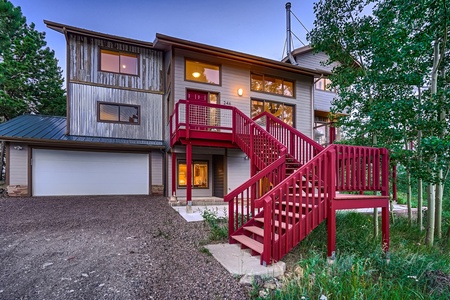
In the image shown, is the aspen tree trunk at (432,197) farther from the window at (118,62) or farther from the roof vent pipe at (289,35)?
the window at (118,62)

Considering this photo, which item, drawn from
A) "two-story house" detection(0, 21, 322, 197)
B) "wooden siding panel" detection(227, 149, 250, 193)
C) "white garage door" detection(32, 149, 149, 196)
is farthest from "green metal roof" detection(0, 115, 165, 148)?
"wooden siding panel" detection(227, 149, 250, 193)

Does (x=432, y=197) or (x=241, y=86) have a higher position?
(x=241, y=86)

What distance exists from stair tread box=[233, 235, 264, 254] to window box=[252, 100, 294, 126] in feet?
24.0

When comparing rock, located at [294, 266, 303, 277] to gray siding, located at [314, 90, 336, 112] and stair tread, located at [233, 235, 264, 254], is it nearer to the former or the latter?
stair tread, located at [233, 235, 264, 254]

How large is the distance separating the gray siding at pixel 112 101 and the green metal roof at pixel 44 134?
313 millimetres

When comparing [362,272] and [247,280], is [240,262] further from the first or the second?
[362,272]

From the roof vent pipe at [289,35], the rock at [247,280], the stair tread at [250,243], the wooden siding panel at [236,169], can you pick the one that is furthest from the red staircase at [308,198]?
the roof vent pipe at [289,35]

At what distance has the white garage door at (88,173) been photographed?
31.8 feet

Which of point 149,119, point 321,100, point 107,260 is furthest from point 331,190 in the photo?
point 321,100

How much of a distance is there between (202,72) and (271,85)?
3455mm

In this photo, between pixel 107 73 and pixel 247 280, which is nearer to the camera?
pixel 247 280

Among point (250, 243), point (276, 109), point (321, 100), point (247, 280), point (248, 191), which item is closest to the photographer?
point (247, 280)

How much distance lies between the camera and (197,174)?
10.6 meters

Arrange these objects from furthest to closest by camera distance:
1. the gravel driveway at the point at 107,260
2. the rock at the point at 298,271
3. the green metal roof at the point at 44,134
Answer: the green metal roof at the point at 44,134 → the rock at the point at 298,271 → the gravel driveway at the point at 107,260
